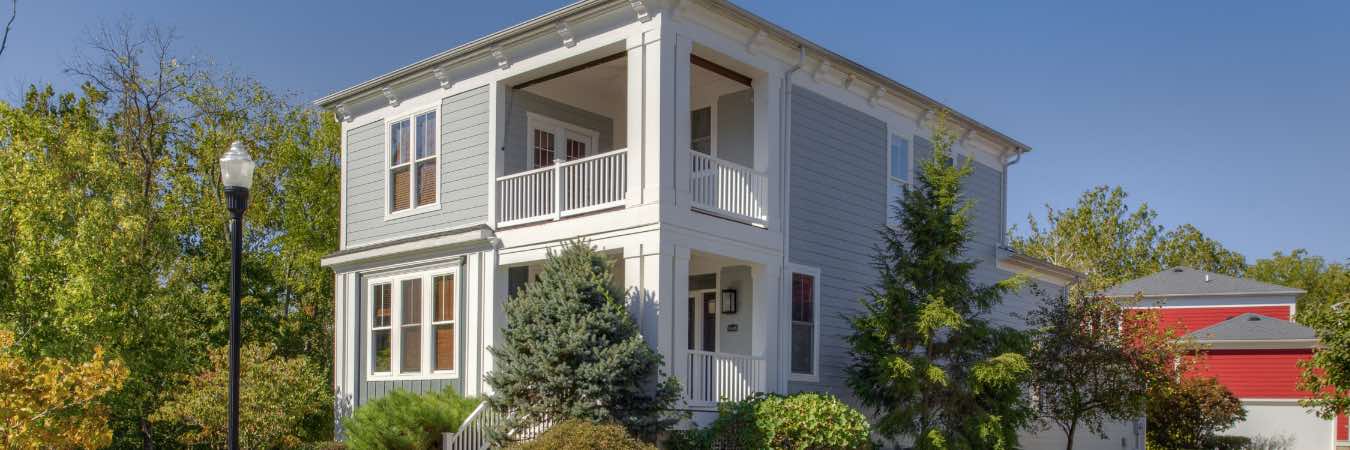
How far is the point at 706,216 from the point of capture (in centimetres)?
1470

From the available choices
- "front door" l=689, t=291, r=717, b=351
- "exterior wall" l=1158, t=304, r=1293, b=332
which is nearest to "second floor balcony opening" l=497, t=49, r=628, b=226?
"front door" l=689, t=291, r=717, b=351

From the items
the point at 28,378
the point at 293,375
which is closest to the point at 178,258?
the point at 293,375

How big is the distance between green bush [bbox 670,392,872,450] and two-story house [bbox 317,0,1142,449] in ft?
1.77

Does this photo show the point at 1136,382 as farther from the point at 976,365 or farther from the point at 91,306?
the point at 91,306

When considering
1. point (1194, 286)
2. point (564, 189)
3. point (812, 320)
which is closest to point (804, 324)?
point (812, 320)

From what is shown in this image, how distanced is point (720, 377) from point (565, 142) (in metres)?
5.05

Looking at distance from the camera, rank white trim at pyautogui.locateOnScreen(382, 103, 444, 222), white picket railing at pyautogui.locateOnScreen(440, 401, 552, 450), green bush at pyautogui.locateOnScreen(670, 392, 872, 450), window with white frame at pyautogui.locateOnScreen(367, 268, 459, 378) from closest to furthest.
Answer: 1. green bush at pyautogui.locateOnScreen(670, 392, 872, 450)
2. white picket railing at pyautogui.locateOnScreen(440, 401, 552, 450)
3. window with white frame at pyautogui.locateOnScreen(367, 268, 459, 378)
4. white trim at pyautogui.locateOnScreen(382, 103, 444, 222)

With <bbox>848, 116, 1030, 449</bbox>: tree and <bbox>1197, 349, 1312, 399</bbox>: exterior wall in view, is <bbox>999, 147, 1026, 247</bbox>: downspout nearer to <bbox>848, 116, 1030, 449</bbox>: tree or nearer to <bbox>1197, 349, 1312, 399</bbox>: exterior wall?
<bbox>848, 116, 1030, 449</bbox>: tree

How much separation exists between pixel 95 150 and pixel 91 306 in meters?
3.29

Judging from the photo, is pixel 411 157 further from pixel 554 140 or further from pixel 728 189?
pixel 728 189

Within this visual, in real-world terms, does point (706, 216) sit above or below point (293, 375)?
above

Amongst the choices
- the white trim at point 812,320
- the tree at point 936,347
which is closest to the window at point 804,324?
the white trim at point 812,320

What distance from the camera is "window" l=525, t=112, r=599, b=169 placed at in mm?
17203

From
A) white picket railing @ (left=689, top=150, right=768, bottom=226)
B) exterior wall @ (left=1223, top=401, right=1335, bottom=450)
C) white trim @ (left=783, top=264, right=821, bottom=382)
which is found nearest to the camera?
white picket railing @ (left=689, top=150, right=768, bottom=226)
